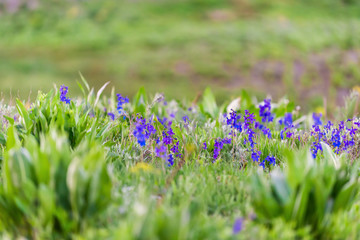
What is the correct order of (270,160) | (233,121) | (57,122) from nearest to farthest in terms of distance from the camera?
(57,122)
(270,160)
(233,121)

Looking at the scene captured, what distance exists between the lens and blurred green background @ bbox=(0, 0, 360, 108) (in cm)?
1190

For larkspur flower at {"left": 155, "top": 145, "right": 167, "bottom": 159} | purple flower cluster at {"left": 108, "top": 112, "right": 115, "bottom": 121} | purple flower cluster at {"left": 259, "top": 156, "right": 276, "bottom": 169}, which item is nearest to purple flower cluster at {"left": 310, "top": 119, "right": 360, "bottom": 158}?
purple flower cluster at {"left": 259, "top": 156, "right": 276, "bottom": 169}

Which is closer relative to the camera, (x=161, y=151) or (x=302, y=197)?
(x=302, y=197)

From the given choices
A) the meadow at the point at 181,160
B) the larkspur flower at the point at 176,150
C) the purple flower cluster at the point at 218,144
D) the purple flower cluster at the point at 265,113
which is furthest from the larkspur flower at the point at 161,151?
the purple flower cluster at the point at 265,113

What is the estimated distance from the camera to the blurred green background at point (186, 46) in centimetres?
1190

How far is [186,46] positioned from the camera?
578 inches

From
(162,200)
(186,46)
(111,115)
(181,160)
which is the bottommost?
(162,200)

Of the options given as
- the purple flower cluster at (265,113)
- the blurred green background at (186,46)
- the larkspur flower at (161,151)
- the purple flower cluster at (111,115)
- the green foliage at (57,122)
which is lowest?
the larkspur flower at (161,151)

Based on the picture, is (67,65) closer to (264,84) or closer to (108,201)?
(264,84)

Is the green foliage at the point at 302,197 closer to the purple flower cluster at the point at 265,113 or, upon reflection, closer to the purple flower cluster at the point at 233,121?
the purple flower cluster at the point at 233,121

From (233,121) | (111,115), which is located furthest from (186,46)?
(233,121)

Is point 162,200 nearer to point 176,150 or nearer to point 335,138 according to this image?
point 176,150

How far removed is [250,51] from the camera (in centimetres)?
1409

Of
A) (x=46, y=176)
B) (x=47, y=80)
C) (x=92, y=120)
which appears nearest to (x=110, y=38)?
(x=47, y=80)
